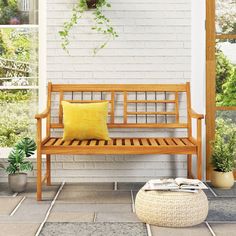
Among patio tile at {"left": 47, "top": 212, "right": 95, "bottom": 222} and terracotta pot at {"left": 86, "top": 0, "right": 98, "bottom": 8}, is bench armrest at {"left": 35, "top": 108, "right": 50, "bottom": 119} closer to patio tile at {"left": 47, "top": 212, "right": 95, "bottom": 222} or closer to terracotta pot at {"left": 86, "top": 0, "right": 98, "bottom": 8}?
patio tile at {"left": 47, "top": 212, "right": 95, "bottom": 222}

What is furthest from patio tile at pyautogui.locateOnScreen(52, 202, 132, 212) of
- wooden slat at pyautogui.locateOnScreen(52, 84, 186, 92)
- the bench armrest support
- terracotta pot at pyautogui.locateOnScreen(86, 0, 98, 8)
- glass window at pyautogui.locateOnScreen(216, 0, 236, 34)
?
glass window at pyautogui.locateOnScreen(216, 0, 236, 34)

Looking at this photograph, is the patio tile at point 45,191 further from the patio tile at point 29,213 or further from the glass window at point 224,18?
the glass window at point 224,18

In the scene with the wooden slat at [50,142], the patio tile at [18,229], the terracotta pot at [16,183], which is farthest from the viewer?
the terracotta pot at [16,183]

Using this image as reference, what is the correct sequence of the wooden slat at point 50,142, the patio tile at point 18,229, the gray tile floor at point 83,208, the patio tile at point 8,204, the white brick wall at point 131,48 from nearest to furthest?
the patio tile at point 18,229
the gray tile floor at point 83,208
the patio tile at point 8,204
the wooden slat at point 50,142
the white brick wall at point 131,48

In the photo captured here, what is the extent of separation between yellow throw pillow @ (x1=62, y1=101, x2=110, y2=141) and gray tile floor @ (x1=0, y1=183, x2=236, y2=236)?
0.51m

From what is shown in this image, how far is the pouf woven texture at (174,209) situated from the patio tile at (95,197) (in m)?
0.79

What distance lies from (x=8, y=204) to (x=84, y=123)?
3.31ft

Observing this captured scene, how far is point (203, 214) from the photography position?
13.9ft

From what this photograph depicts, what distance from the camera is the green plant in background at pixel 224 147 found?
557 cm

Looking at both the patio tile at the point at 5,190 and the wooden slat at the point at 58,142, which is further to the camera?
the patio tile at the point at 5,190

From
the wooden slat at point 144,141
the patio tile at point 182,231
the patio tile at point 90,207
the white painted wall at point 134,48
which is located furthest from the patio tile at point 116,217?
the white painted wall at point 134,48

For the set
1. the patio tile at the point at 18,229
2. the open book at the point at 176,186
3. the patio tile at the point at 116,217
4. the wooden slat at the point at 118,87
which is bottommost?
the patio tile at the point at 18,229

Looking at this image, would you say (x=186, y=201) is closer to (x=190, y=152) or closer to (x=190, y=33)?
(x=190, y=152)

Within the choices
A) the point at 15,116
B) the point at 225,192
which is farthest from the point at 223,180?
the point at 15,116
